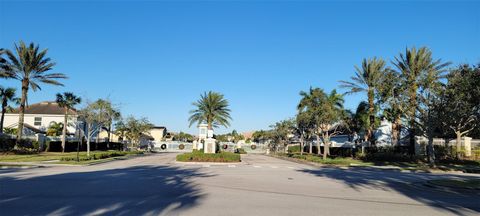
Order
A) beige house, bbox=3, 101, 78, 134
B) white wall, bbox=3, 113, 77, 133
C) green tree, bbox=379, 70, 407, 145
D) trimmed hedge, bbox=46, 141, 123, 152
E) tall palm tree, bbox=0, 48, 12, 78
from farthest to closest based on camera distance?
white wall, bbox=3, 113, 77, 133 < beige house, bbox=3, 101, 78, 134 < trimmed hedge, bbox=46, 141, 123, 152 < tall palm tree, bbox=0, 48, 12, 78 < green tree, bbox=379, 70, 407, 145

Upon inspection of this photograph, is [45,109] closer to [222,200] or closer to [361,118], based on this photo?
[361,118]

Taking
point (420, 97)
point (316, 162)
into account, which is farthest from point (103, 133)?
point (420, 97)

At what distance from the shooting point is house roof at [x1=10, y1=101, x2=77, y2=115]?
70.1 metres

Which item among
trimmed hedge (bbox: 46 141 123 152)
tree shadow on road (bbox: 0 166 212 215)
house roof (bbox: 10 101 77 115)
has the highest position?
house roof (bbox: 10 101 77 115)

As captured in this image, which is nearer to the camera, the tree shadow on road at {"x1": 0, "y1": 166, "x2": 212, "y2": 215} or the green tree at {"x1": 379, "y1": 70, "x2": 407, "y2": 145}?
the tree shadow on road at {"x1": 0, "y1": 166, "x2": 212, "y2": 215}

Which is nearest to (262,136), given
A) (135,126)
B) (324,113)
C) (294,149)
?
(294,149)

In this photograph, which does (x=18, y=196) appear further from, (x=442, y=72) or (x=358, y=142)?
(x=358, y=142)

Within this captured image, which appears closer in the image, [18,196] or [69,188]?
[18,196]

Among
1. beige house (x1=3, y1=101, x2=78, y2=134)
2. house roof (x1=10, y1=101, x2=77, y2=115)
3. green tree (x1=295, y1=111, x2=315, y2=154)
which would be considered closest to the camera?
green tree (x1=295, y1=111, x2=315, y2=154)

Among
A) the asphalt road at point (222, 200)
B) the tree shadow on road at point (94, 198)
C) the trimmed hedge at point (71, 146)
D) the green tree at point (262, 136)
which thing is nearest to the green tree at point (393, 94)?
the asphalt road at point (222, 200)

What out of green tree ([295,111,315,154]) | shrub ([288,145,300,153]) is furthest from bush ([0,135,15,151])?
shrub ([288,145,300,153])

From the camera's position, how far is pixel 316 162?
128ft

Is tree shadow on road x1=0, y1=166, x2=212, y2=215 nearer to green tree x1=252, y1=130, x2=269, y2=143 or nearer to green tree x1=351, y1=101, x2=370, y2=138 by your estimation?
green tree x1=351, y1=101, x2=370, y2=138

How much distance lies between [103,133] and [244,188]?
10241 centimetres
